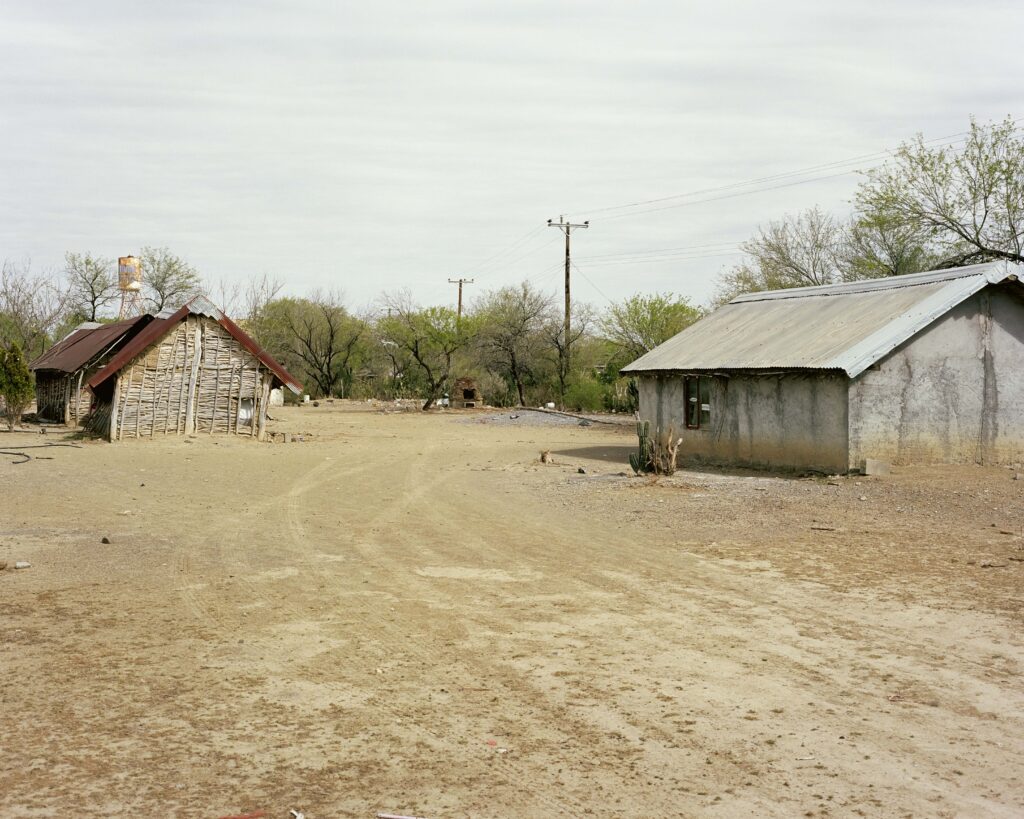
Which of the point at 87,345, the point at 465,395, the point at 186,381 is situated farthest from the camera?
the point at 465,395

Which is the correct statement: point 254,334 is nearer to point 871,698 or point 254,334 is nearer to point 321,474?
point 321,474

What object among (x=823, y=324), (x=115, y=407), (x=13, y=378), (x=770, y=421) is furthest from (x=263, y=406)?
(x=823, y=324)

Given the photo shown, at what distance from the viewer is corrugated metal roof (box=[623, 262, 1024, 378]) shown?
66.5 ft

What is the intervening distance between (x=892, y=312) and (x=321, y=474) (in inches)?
488

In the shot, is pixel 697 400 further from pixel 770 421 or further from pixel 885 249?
pixel 885 249

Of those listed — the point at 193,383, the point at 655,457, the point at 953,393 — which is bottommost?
the point at 655,457

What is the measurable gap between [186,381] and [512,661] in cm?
2705

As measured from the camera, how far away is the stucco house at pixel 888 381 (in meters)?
20.2


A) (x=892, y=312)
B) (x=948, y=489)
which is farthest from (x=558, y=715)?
Answer: (x=892, y=312)

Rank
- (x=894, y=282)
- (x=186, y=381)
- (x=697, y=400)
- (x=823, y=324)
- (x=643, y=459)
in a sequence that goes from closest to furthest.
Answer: (x=643, y=459) → (x=823, y=324) → (x=894, y=282) → (x=697, y=400) → (x=186, y=381)

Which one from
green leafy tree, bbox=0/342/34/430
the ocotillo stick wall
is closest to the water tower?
green leafy tree, bbox=0/342/34/430

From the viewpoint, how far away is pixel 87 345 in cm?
3712

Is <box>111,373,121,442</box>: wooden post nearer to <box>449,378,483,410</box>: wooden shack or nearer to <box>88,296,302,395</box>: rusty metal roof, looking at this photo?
<box>88,296,302,395</box>: rusty metal roof

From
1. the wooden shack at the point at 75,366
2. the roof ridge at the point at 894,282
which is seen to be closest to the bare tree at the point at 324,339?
the wooden shack at the point at 75,366
